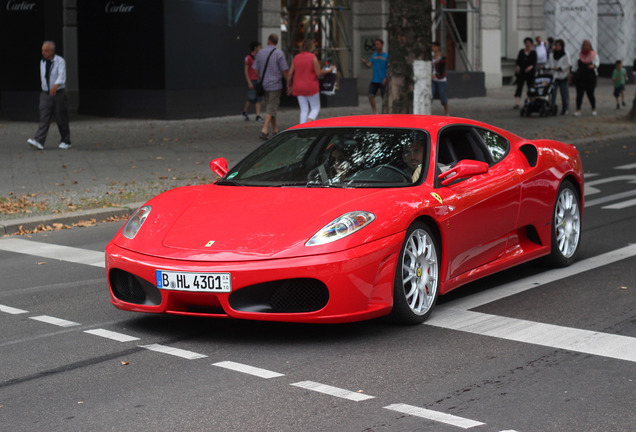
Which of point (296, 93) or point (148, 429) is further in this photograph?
point (296, 93)

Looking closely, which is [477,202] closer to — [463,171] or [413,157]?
[463,171]

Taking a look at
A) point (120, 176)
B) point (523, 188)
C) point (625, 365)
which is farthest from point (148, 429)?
point (120, 176)

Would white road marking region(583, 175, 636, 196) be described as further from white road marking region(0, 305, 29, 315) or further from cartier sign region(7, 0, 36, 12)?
cartier sign region(7, 0, 36, 12)

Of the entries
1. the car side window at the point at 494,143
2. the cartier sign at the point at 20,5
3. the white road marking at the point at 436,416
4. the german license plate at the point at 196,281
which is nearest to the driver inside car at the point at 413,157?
the car side window at the point at 494,143

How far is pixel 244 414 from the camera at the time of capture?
4816 millimetres

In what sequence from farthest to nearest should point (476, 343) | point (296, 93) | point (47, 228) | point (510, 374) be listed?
point (296, 93)
point (47, 228)
point (476, 343)
point (510, 374)

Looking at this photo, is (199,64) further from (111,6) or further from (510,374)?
(510,374)

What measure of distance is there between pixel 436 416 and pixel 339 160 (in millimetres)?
2736

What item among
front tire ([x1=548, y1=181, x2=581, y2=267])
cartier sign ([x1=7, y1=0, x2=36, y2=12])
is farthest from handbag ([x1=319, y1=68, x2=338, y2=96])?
front tire ([x1=548, y1=181, x2=581, y2=267])

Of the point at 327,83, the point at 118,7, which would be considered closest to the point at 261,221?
the point at 327,83

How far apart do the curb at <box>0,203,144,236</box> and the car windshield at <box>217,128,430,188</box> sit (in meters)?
4.27

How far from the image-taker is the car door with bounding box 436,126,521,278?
6910 mm

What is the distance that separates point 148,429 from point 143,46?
20827 millimetres

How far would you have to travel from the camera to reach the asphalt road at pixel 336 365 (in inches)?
188
